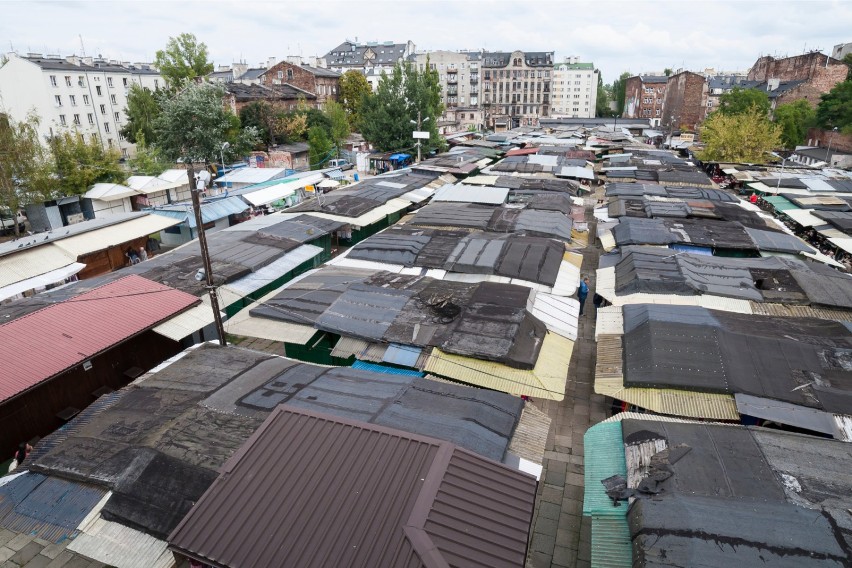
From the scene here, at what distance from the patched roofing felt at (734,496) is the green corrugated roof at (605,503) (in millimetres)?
222

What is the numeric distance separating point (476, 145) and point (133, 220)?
38.9m

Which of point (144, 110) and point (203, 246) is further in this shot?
point (144, 110)

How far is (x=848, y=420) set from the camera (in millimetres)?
8766

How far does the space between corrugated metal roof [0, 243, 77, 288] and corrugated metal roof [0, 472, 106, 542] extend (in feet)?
40.6

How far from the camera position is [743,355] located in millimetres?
10461

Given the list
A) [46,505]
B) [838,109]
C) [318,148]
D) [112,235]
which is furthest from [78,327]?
[838,109]

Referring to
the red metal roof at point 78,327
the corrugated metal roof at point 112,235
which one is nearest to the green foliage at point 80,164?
the corrugated metal roof at point 112,235

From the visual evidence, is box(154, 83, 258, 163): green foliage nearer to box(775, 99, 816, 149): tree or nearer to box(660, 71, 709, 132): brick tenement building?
box(775, 99, 816, 149): tree

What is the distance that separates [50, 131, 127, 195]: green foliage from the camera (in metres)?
27.7

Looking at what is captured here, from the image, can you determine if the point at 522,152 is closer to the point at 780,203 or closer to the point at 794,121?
the point at 780,203

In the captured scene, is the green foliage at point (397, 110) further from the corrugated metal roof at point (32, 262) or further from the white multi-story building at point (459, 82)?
the white multi-story building at point (459, 82)

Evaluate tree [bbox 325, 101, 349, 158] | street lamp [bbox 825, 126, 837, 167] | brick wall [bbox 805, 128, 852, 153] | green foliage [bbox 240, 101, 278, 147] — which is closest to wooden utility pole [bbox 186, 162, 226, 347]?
green foliage [bbox 240, 101, 278, 147]

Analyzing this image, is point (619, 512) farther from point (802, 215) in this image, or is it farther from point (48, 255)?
point (802, 215)

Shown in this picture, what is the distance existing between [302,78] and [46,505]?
65648 millimetres
